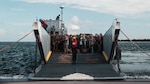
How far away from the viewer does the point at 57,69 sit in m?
17.9

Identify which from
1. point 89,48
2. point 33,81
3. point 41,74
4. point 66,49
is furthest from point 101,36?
point 33,81

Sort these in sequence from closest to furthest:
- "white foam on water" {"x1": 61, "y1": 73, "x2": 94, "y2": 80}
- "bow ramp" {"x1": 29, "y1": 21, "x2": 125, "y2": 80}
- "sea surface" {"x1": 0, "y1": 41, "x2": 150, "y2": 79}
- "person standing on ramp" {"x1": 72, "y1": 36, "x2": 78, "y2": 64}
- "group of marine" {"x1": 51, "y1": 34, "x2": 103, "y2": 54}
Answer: "white foam on water" {"x1": 61, "y1": 73, "x2": 94, "y2": 80} < "bow ramp" {"x1": 29, "y1": 21, "x2": 125, "y2": 80} < "sea surface" {"x1": 0, "y1": 41, "x2": 150, "y2": 79} < "person standing on ramp" {"x1": 72, "y1": 36, "x2": 78, "y2": 64} < "group of marine" {"x1": 51, "y1": 34, "x2": 103, "y2": 54}

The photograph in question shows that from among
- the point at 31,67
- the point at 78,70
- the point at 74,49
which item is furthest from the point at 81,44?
the point at 78,70

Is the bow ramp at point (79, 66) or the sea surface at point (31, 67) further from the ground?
the bow ramp at point (79, 66)

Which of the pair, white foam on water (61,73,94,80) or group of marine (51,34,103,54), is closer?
white foam on water (61,73,94,80)

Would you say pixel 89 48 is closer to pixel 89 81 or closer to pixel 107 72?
pixel 107 72

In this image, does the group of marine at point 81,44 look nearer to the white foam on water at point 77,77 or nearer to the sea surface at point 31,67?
the sea surface at point 31,67

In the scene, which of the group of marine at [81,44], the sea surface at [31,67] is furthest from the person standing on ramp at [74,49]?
the group of marine at [81,44]

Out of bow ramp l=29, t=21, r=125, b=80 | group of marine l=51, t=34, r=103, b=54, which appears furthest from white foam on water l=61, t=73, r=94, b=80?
group of marine l=51, t=34, r=103, b=54

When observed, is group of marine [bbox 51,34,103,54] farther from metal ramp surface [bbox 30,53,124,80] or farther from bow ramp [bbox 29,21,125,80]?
metal ramp surface [bbox 30,53,124,80]

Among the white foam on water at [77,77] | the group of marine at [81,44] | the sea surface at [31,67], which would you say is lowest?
the sea surface at [31,67]

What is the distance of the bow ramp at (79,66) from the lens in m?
15.3

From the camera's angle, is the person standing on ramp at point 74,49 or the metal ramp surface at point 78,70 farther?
the person standing on ramp at point 74,49

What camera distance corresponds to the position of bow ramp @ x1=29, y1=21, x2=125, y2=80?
15.3m
